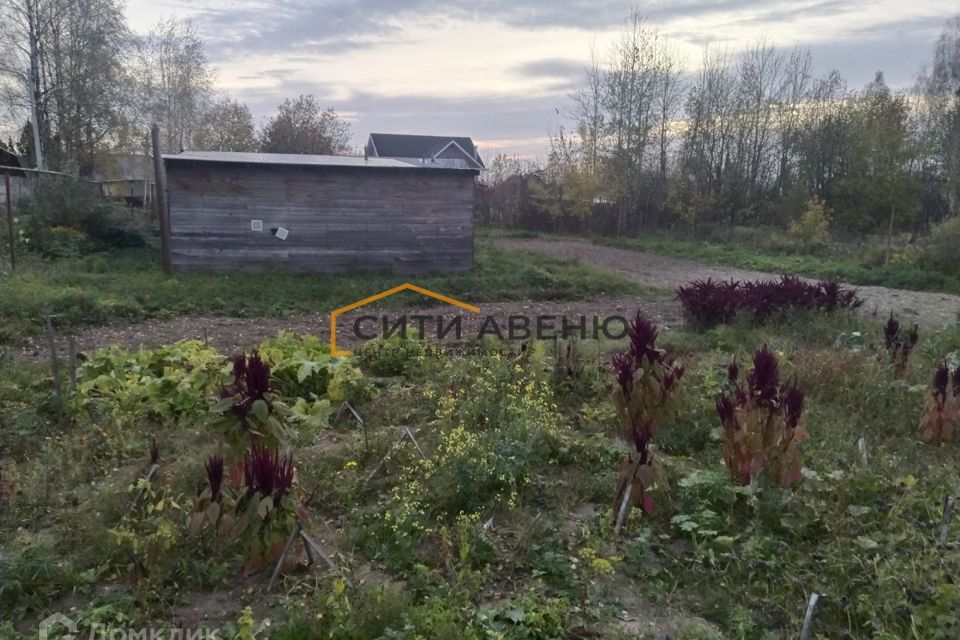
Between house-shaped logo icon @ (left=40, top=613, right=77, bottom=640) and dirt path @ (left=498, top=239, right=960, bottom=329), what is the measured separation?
8667 millimetres

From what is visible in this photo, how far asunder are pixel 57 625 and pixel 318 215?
10934 millimetres

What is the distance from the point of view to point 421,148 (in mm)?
48188

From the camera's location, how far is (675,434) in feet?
14.5

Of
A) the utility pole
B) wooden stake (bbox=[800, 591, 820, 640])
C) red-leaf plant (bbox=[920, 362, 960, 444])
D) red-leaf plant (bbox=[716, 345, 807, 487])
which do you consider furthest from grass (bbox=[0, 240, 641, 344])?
→ the utility pole

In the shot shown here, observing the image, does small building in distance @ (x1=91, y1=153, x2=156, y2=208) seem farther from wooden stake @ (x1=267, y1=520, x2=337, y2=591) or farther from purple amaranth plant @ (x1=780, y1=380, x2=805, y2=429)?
purple amaranth plant @ (x1=780, y1=380, x2=805, y2=429)

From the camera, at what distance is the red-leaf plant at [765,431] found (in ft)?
11.1

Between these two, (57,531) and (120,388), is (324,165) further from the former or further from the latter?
(57,531)

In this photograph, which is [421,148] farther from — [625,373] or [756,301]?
[625,373]

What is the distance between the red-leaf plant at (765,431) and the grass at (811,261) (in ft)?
39.3

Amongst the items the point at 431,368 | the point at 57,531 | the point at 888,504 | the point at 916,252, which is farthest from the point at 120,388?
the point at 916,252

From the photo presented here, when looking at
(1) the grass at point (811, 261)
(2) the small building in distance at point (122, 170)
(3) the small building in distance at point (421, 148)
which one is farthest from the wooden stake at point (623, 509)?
(3) the small building in distance at point (421, 148)

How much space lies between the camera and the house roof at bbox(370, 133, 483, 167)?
154 feet

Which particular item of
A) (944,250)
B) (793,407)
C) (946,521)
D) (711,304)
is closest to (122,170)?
(711,304)

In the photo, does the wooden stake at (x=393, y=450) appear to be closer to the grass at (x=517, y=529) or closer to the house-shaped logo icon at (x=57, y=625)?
the grass at (x=517, y=529)
